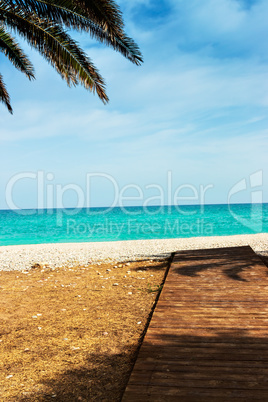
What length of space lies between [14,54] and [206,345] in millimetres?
9242

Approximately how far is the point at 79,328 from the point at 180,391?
2.59 m

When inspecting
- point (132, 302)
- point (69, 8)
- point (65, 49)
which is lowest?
point (132, 302)

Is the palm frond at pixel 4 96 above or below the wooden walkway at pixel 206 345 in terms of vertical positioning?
above

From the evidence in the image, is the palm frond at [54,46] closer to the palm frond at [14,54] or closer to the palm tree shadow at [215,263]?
the palm frond at [14,54]

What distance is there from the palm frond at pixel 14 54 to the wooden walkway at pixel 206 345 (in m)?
7.67

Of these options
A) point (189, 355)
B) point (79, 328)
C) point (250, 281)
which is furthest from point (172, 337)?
point (250, 281)

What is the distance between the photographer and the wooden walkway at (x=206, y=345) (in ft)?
9.77

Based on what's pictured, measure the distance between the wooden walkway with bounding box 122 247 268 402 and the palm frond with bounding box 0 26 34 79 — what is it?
7672 mm

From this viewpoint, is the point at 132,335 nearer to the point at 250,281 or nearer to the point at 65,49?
the point at 250,281

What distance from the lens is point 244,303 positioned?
5453 mm

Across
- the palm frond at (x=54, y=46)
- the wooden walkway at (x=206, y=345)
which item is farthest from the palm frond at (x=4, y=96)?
the wooden walkway at (x=206, y=345)

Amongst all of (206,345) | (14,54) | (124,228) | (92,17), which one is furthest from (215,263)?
(124,228)

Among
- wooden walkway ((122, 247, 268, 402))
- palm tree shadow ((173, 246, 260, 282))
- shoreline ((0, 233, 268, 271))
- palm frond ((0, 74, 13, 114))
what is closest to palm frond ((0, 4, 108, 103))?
palm frond ((0, 74, 13, 114))

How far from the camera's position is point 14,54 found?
9.48 metres
